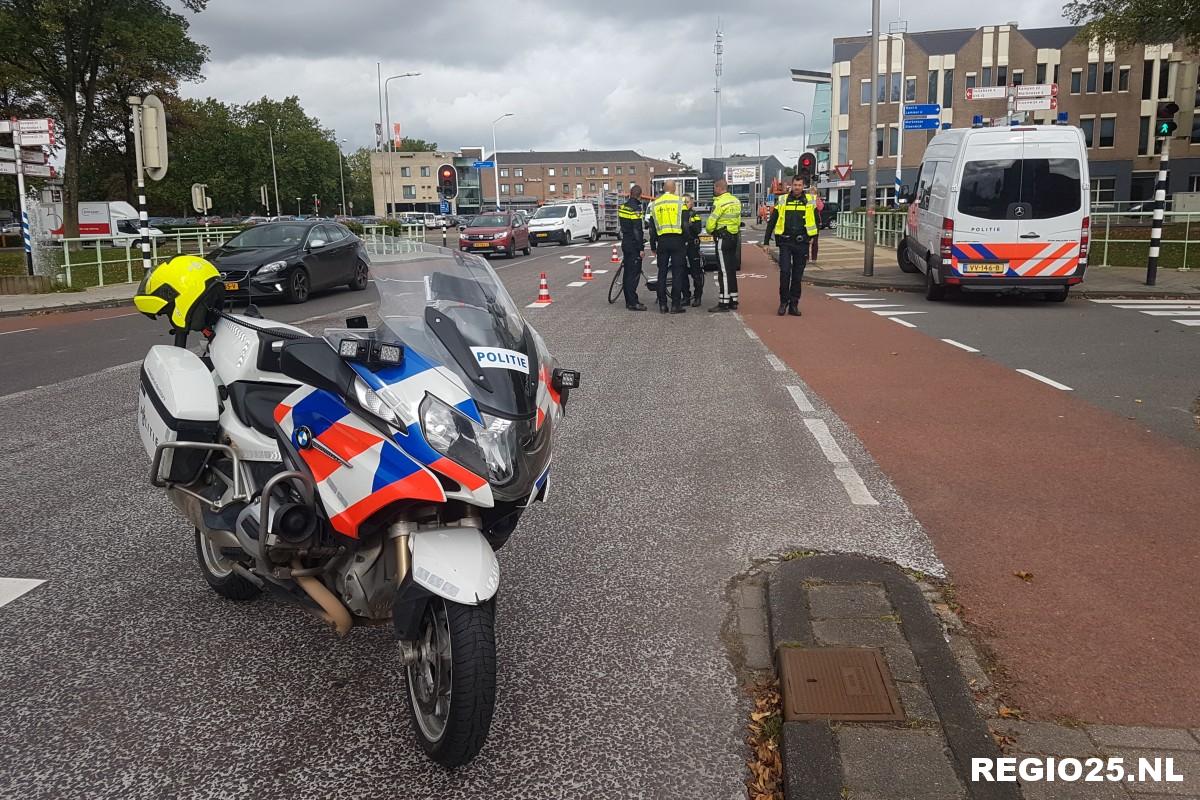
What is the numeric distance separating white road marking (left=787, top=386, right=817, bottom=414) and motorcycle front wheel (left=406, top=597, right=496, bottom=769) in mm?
5157

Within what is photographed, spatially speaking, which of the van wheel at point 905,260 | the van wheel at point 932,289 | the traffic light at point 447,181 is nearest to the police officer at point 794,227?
the van wheel at point 932,289

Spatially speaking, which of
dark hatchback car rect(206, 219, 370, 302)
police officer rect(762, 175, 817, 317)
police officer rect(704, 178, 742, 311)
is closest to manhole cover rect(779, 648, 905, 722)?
police officer rect(762, 175, 817, 317)

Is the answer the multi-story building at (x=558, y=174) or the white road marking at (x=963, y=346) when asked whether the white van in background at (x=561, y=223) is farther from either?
the multi-story building at (x=558, y=174)

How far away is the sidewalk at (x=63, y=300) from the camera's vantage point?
55.3ft

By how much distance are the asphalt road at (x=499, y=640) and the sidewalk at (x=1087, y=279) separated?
12063mm

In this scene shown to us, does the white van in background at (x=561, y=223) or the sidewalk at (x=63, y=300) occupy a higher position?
the white van in background at (x=561, y=223)

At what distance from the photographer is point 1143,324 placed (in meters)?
12.5

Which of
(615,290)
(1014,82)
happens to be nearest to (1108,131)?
(1014,82)

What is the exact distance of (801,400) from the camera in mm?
7906

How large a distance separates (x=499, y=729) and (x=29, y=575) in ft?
8.56

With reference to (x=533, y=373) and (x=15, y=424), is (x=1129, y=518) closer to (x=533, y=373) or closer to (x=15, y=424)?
(x=533, y=373)

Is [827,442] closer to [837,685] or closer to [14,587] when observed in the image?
[837,685]

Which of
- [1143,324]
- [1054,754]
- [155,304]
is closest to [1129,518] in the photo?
[1054,754]

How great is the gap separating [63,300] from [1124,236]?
106 feet
